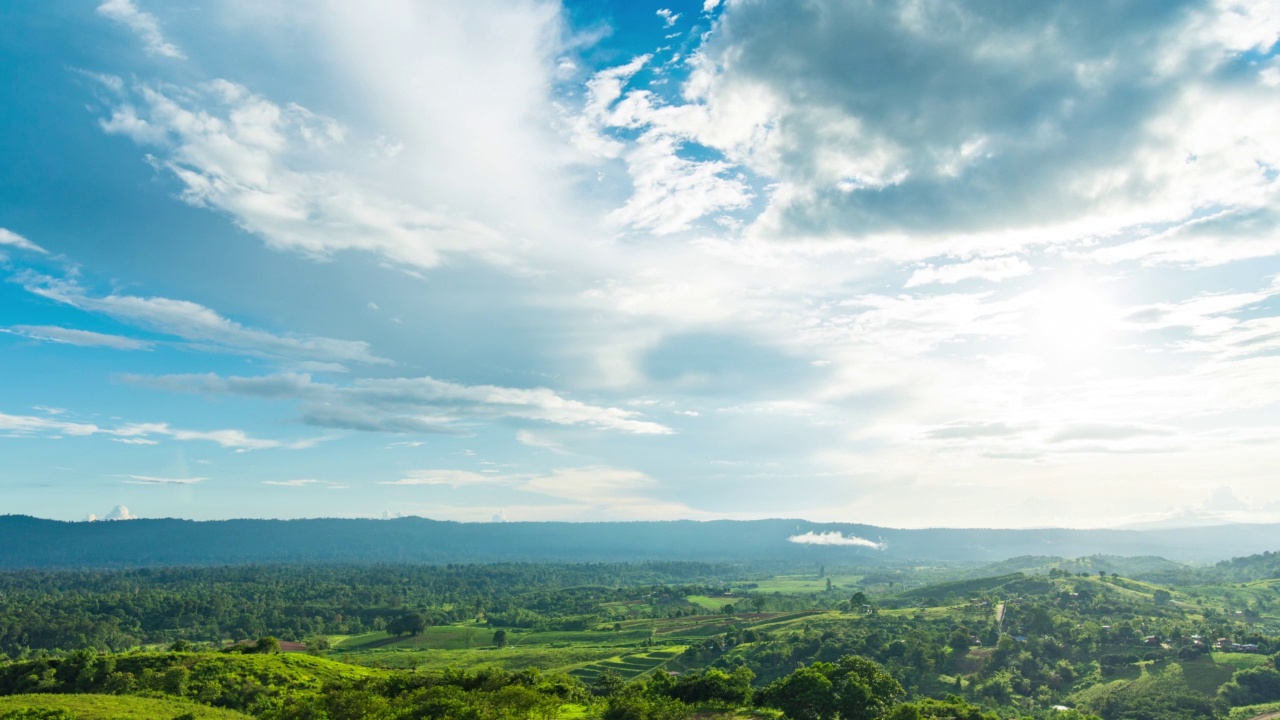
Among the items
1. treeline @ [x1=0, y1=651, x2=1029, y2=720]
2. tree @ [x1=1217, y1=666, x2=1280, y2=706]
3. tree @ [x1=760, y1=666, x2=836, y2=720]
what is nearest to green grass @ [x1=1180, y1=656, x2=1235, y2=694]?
tree @ [x1=1217, y1=666, x2=1280, y2=706]

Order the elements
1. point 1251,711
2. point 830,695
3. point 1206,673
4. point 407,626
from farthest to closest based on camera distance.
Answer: point 407,626 < point 1206,673 < point 1251,711 < point 830,695

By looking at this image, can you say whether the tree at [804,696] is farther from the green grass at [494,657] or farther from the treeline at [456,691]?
the green grass at [494,657]

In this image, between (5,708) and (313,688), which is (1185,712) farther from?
(5,708)

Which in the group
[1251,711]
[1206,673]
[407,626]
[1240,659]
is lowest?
[407,626]

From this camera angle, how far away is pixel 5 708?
50.8m

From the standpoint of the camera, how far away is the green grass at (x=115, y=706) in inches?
2038

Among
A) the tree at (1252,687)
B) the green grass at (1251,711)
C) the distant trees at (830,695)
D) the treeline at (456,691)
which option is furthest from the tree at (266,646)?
the tree at (1252,687)

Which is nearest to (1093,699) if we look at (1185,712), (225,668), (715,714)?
(1185,712)

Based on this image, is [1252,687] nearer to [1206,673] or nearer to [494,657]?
[1206,673]

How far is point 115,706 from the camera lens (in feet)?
185

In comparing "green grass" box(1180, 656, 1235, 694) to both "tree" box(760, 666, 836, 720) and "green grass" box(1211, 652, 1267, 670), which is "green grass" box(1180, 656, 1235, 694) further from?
"tree" box(760, 666, 836, 720)

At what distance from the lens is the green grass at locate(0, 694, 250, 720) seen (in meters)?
51.8

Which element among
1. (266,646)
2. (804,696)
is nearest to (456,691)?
(804,696)

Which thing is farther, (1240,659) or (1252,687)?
(1240,659)
